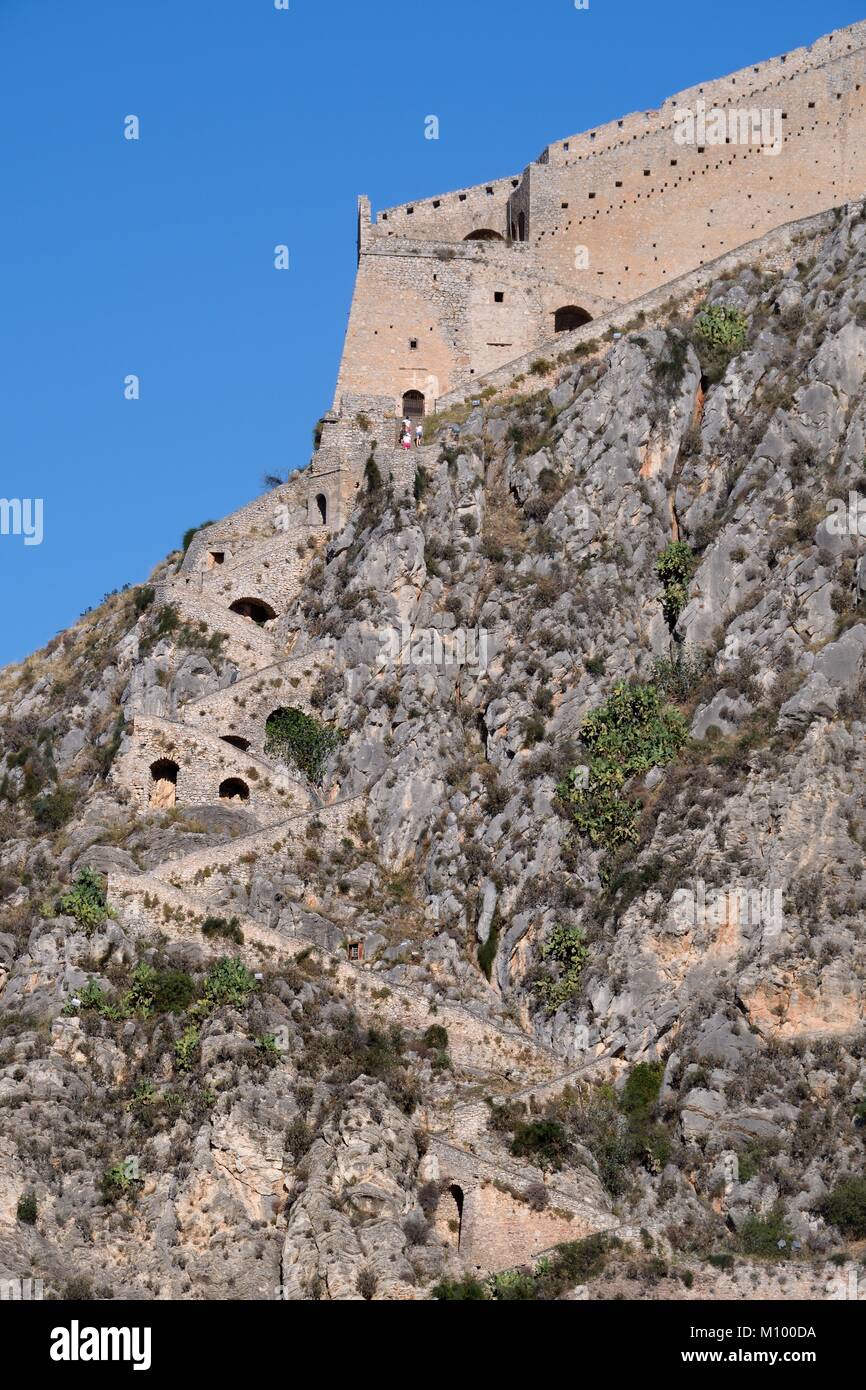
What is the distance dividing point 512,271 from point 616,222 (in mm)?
3462

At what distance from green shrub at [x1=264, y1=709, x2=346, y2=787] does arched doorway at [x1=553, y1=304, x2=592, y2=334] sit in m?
17.9

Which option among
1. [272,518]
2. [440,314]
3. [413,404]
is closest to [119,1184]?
[272,518]

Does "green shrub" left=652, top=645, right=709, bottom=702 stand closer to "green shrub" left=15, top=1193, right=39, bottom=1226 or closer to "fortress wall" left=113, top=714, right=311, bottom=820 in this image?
"fortress wall" left=113, top=714, right=311, bottom=820

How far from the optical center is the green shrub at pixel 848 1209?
53875mm

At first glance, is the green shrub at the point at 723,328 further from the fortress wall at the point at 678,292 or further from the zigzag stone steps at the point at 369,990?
the zigzag stone steps at the point at 369,990

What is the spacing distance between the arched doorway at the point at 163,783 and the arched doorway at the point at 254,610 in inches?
274

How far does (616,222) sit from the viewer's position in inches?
3223

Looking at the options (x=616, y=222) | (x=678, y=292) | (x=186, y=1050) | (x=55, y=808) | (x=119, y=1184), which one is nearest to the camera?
(x=119, y=1184)

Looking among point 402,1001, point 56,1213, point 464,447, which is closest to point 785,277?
point 464,447

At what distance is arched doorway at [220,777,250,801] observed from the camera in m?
67.7

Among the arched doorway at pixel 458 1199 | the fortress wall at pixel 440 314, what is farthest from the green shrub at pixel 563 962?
the fortress wall at pixel 440 314

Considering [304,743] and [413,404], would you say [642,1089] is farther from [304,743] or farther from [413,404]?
[413,404]

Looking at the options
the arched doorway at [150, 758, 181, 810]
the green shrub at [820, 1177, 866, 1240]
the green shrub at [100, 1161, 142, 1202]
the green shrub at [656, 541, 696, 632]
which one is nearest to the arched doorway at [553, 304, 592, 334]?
the green shrub at [656, 541, 696, 632]

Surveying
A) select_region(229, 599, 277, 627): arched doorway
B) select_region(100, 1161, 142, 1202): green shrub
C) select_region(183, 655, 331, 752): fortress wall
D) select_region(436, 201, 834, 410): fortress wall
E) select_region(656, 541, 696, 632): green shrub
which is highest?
select_region(436, 201, 834, 410): fortress wall
